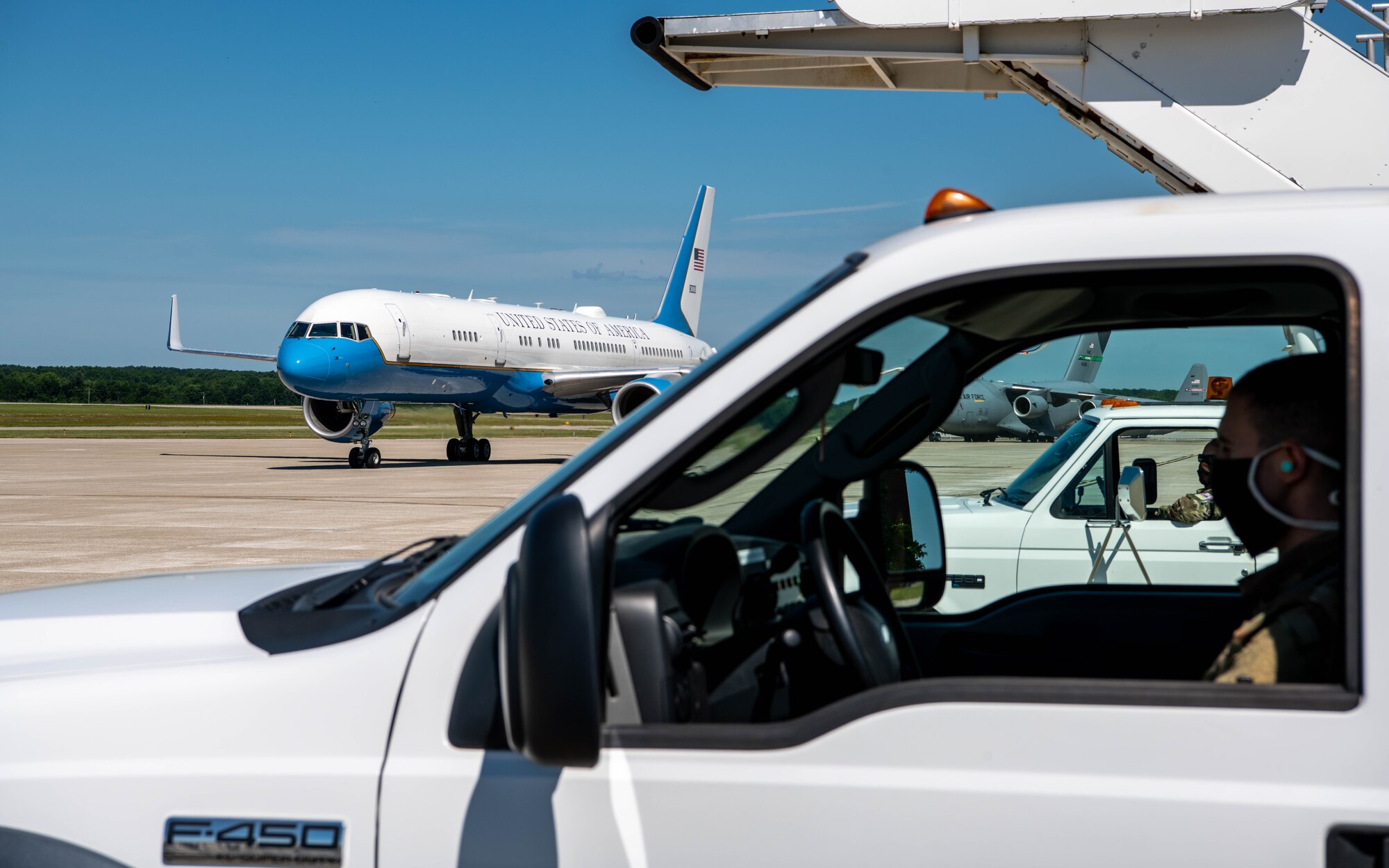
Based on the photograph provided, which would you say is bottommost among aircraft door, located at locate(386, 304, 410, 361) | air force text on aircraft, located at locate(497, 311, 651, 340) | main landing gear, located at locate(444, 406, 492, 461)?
main landing gear, located at locate(444, 406, 492, 461)

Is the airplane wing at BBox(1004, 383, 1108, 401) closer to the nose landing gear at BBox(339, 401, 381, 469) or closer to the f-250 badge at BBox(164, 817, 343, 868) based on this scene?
the f-250 badge at BBox(164, 817, 343, 868)

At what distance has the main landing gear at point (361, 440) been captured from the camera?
25.6 m

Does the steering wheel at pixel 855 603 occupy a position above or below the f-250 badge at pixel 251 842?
above

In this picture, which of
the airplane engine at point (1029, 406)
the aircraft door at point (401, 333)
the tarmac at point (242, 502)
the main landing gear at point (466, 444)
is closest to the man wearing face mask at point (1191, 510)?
the tarmac at point (242, 502)

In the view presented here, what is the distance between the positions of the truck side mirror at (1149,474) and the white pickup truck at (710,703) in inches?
141

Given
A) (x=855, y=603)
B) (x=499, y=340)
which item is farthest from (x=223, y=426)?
(x=855, y=603)

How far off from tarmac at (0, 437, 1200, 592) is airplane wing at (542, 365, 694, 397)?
6.05 feet

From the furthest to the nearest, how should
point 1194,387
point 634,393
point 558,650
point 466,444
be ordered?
point 466,444, point 634,393, point 1194,387, point 558,650

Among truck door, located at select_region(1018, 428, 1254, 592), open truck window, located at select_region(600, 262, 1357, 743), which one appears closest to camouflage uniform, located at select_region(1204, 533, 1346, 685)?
open truck window, located at select_region(600, 262, 1357, 743)

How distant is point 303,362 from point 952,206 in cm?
2305

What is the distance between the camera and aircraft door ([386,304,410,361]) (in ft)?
81.4

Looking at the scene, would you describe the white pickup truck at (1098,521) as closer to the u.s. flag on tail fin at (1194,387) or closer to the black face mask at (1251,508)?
the u.s. flag on tail fin at (1194,387)

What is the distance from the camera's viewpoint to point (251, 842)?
64.2 inches

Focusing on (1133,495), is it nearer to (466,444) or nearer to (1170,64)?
(1170,64)
